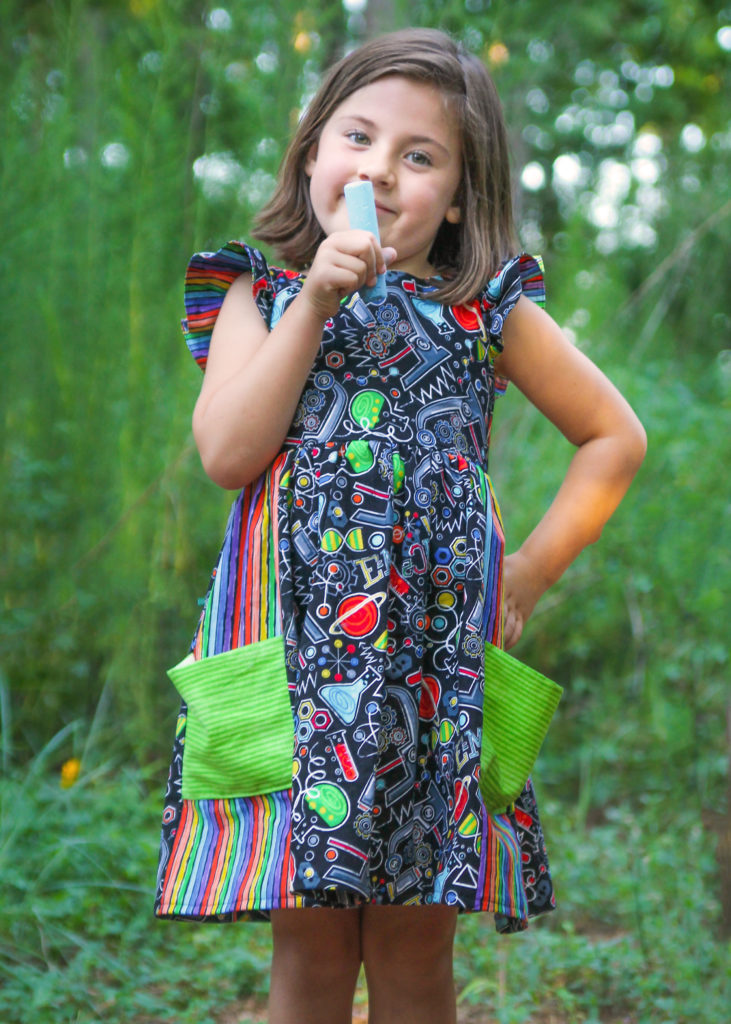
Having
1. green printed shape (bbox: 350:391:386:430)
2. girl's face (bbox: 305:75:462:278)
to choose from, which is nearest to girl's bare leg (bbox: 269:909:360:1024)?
green printed shape (bbox: 350:391:386:430)

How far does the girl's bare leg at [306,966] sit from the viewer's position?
129cm

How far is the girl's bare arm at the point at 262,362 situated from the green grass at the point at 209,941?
103cm

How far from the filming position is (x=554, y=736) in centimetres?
323

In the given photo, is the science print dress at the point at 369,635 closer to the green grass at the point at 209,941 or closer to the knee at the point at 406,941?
the knee at the point at 406,941

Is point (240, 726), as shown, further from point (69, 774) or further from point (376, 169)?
point (69, 774)

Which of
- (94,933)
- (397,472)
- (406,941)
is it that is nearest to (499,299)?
(397,472)

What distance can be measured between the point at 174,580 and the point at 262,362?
1.60m

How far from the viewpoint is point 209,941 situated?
2.19 metres

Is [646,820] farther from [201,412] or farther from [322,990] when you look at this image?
[201,412]

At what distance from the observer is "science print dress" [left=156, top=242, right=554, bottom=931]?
3.80 ft

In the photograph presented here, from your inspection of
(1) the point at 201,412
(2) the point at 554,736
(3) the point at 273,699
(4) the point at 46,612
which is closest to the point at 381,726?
(3) the point at 273,699

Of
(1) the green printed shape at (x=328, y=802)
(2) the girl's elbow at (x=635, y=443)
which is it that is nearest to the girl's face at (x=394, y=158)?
(2) the girl's elbow at (x=635, y=443)

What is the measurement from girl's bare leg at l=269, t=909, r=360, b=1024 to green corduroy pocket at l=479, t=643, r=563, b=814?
0.78 feet

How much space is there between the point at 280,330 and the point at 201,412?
0.17 m
